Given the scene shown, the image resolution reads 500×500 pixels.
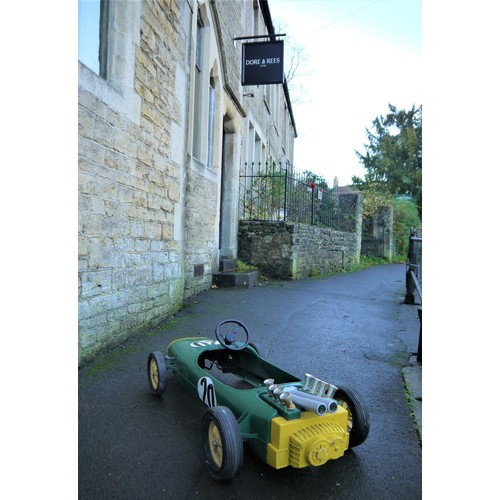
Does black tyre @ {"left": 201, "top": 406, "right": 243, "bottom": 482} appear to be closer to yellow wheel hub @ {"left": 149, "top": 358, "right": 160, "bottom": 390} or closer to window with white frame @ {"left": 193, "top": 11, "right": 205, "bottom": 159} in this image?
yellow wheel hub @ {"left": 149, "top": 358, "right": 160, "bottom": 390}

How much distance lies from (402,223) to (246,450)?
19.0 m

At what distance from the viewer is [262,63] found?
9094mm

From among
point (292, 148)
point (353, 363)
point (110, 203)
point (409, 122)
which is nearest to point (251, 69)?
point (110, 203)

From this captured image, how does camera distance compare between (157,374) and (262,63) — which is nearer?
(157,374)

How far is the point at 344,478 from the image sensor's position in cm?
198

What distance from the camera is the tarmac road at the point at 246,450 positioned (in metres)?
1.89

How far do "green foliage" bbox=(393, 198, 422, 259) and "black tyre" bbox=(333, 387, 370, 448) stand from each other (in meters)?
18.4

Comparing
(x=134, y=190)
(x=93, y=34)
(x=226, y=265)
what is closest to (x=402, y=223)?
(x=226, y=265)

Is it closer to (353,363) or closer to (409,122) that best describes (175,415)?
(353,363)

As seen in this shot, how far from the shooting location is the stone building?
3.43 meters

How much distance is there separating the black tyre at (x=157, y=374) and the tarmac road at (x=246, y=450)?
0.07 metres

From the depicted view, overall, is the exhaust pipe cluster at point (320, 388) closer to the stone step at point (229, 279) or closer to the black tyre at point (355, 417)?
the black tyre at point (355, 417)

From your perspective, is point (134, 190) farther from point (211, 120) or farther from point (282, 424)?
point (211, 120)
